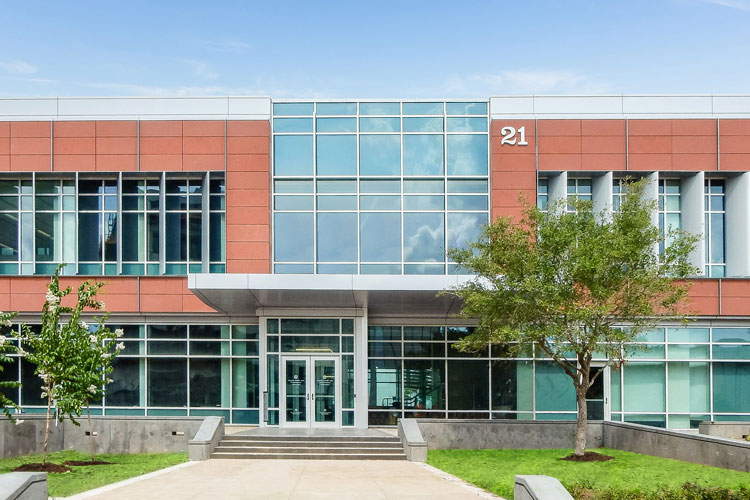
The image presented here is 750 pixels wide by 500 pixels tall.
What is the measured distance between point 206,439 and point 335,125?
1298 centimetres

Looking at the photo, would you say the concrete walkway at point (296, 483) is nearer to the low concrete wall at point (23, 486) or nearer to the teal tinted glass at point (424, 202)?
the low concrete wall at point (23, 486)

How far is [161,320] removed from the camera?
29719mm

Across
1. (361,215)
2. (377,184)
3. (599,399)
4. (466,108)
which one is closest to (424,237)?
(361,215)

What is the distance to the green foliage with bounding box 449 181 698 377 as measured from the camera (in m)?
21.1

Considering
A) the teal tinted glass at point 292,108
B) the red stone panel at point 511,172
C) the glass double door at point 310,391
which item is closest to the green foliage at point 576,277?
the red stone panel at point 511,172

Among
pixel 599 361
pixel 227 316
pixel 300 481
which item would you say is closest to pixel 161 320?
pixel 227 316

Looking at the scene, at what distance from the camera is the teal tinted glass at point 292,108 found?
29938 mm

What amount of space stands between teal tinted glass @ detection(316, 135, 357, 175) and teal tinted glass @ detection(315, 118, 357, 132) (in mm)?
272

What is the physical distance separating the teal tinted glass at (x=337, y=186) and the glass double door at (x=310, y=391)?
20.3ft

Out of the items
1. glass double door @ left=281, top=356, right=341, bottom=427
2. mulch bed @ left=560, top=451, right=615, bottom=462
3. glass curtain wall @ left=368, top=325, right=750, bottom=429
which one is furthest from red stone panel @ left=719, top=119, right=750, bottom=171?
glass double door @ left=281, top=356, right=341, bottom=427

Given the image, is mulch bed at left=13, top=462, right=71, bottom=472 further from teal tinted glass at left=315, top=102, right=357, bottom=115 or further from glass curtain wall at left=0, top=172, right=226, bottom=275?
teal tinted glass at left=315, top=102, right=357, bottom=115

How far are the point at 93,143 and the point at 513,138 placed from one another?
1548 centimetres

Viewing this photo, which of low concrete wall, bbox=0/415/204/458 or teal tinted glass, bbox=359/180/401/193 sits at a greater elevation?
teal tinted glass, bbox=359/180/401/193

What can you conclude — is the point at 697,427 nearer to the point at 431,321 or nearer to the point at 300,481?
the point at 431,321
